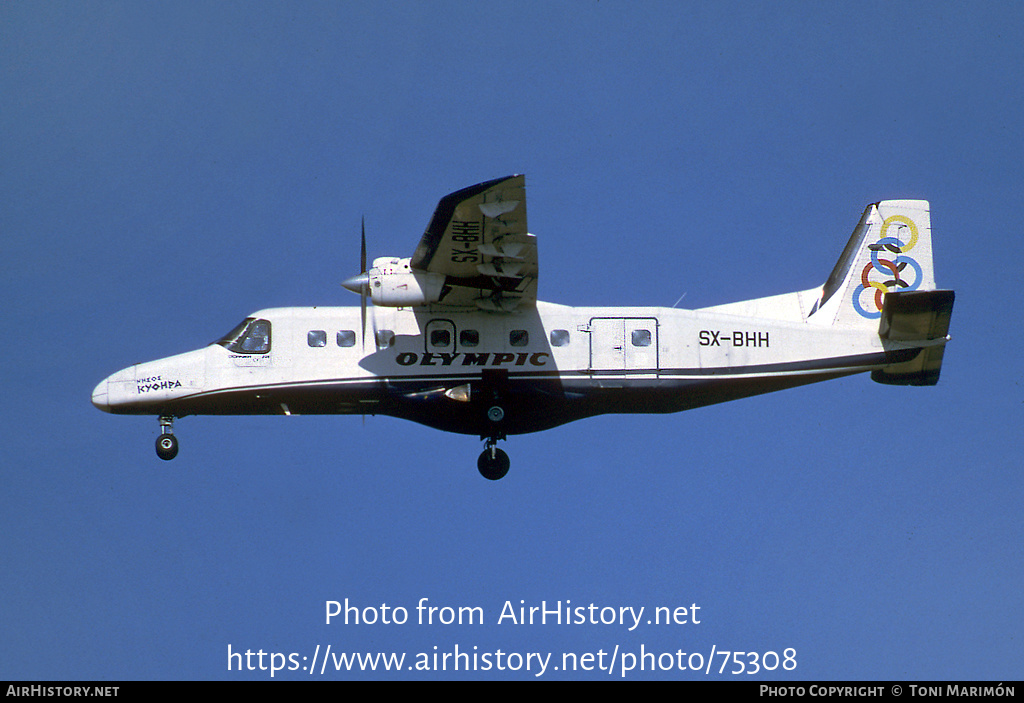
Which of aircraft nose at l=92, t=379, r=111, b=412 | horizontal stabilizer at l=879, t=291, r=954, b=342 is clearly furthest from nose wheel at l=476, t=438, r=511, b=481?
horizontal stabilizer at l=879, t=291, r=954, b=342

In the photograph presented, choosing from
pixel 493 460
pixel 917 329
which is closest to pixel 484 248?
pixel 493 460

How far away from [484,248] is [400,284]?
1506 mm

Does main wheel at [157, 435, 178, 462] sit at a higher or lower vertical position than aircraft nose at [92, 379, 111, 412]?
lower

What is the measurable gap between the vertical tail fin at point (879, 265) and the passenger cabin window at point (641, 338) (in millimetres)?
2963

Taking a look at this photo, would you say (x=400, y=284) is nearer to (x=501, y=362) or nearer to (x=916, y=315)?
(x=501, y=362)

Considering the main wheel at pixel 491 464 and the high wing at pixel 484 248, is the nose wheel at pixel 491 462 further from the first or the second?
the high wing at pixel 484 248

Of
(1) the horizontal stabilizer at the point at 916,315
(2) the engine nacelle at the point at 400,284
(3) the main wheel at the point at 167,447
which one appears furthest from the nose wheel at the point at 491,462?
(1) the horizontal stabilizer at the point at 916,315

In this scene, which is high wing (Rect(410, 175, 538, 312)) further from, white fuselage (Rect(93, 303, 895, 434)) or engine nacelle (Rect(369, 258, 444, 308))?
white fuselage (Rect(93, 303, 895, 434))

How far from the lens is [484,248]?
728 inches

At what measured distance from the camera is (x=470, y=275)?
1930 cm

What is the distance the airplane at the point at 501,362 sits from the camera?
19984 millimetres

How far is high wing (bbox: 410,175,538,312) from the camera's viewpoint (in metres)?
17.3
